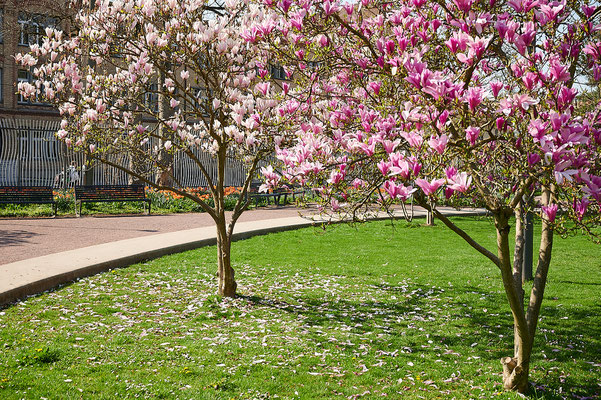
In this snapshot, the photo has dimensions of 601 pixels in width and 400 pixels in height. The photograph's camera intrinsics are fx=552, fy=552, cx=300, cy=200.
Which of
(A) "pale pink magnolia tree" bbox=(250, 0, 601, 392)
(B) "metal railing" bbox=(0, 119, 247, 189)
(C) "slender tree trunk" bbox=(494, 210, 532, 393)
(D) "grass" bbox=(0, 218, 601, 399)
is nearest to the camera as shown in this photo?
(A) "pale pink magnolia tree" bbox=(250, 0, 601, 392)

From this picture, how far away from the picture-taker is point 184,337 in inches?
220

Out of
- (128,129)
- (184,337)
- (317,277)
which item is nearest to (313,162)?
(184,337)

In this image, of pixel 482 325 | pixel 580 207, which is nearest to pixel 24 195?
pixel 482 325

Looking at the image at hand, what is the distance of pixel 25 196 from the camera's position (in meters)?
15.3

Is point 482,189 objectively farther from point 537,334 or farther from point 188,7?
point 188,7

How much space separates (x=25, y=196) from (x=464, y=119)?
14.8m

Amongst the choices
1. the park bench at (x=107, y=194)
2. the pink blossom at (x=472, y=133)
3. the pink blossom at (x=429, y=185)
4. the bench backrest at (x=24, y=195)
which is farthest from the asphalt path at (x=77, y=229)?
the pink blossom at (x=472, y=133)

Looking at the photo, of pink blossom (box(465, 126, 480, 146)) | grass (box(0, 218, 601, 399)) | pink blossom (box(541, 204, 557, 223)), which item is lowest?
grass (box(0, 218, 601, 399))

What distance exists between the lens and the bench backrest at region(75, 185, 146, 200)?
1598 cm

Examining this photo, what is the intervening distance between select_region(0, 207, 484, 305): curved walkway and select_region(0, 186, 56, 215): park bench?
86cm

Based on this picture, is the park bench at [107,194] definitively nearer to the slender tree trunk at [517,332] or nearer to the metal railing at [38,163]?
the metal railing at [38,163]

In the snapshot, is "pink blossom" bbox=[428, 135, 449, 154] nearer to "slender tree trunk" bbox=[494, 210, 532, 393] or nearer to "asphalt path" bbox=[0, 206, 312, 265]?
"slender tree trunk" bbox=[494, 210, 532, 393]

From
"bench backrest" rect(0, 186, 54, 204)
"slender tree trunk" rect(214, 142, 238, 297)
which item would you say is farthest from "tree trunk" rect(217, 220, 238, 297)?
"bench backrest" rect(0, 186, 54, 204)

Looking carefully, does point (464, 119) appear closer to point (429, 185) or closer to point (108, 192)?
point (429, 185)
